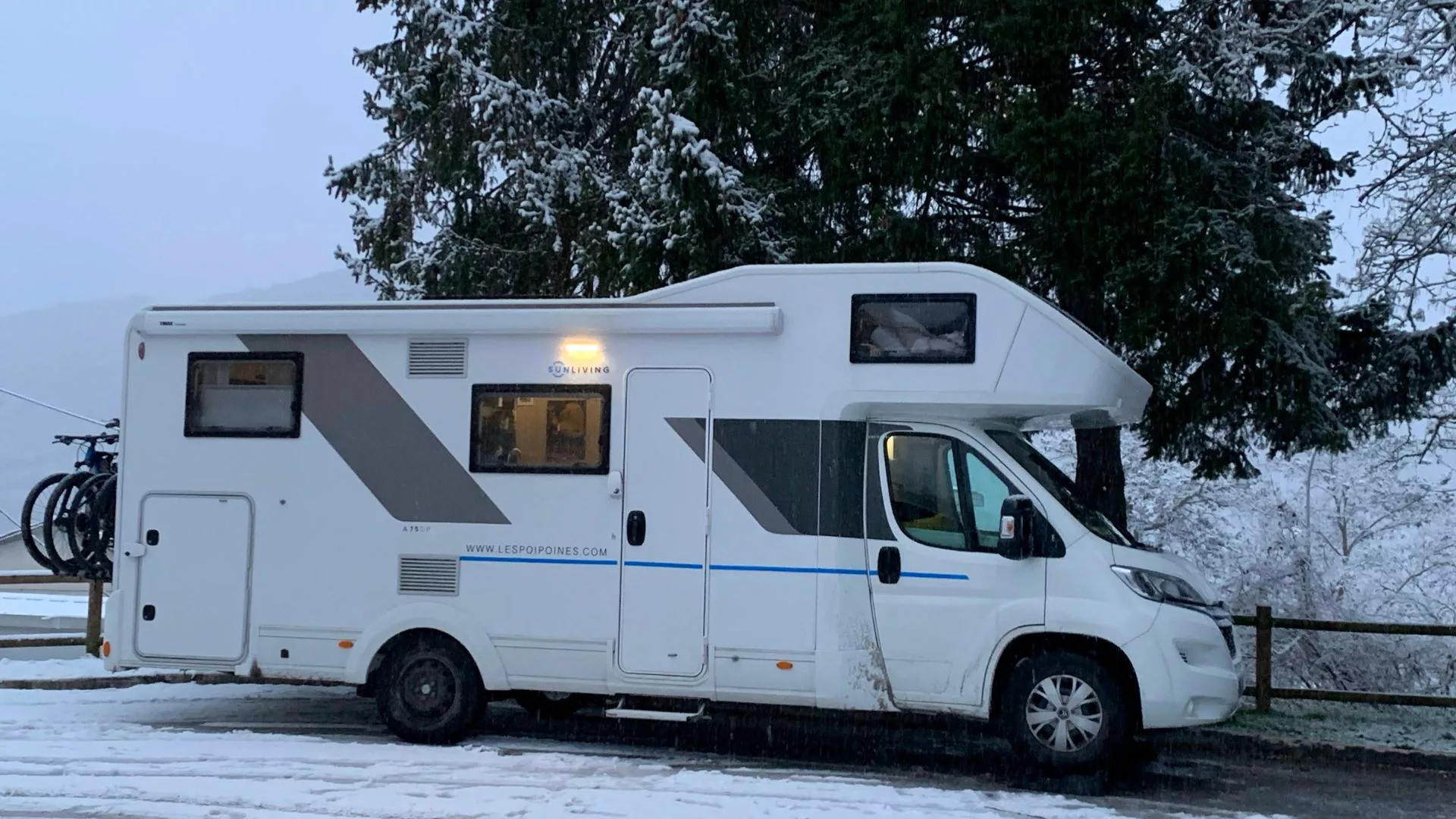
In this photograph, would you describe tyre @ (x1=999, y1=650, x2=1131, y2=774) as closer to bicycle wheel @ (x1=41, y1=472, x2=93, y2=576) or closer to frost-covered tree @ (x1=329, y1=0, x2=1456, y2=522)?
frost-covered tree @ (x1=329, y1=0, x2=1456, y2=522)

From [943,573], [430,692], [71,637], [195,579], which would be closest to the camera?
[943,573]

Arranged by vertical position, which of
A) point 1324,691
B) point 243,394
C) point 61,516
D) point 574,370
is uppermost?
point 574,370

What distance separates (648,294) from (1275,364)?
5798mm

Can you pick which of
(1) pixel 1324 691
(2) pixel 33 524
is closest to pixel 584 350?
(2) pixel 33 524

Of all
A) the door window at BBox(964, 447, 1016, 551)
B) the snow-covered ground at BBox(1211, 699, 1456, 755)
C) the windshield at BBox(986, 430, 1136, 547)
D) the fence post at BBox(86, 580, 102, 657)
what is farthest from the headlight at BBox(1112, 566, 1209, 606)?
the fence post at BBox(86, 580, 102, 657)

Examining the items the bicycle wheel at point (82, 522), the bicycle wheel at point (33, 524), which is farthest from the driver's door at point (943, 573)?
the bicycle wheel at point (33, 524)

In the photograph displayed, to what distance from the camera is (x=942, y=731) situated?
918cm

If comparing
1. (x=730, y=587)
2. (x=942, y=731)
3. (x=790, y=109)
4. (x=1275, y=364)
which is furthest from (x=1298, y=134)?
(x=730, y=587)

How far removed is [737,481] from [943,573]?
4.60 feet

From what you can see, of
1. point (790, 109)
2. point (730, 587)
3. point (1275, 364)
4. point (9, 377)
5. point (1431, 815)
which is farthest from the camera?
point (9, 377)

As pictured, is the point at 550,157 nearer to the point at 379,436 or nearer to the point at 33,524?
the point at 379,436

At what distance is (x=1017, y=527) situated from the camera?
7.20 meters

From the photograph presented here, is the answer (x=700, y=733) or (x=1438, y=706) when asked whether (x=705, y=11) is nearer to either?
(x=700, y=733)

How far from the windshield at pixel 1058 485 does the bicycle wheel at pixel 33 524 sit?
282 inches
